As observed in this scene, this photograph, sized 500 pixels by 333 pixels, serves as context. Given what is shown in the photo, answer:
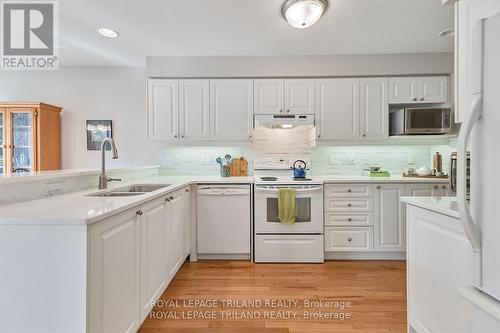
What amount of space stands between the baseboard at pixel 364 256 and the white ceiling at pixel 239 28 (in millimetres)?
2355

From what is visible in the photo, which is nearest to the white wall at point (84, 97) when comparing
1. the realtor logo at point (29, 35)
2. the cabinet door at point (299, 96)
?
the realtor logo at point (29, 35)

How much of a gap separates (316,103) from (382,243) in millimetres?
1797

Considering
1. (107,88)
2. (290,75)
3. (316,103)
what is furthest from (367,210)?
(107,88)

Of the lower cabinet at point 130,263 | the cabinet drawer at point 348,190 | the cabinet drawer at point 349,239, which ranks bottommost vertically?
the cabinet drawer at point 349,239

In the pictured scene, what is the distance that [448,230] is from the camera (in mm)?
1153

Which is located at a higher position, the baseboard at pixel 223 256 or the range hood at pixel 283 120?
the range hood at pixel 283 120

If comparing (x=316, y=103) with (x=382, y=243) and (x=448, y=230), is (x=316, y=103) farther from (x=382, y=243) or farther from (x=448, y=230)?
(x=448, y=230)

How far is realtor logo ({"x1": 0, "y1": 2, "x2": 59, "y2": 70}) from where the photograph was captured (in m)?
2.20

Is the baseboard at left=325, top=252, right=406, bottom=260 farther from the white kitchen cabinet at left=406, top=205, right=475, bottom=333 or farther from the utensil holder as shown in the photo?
the utensil holder

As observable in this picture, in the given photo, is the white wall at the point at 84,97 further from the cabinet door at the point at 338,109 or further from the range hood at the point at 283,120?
the cabinet door at the point at 338,109

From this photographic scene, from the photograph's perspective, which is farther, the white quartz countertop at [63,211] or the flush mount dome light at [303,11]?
the flush mount dome light at [303,11]

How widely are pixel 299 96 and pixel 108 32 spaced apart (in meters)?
2.19

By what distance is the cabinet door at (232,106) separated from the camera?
10.2 ft

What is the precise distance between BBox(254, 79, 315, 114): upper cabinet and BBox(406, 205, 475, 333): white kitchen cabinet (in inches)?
76.8
